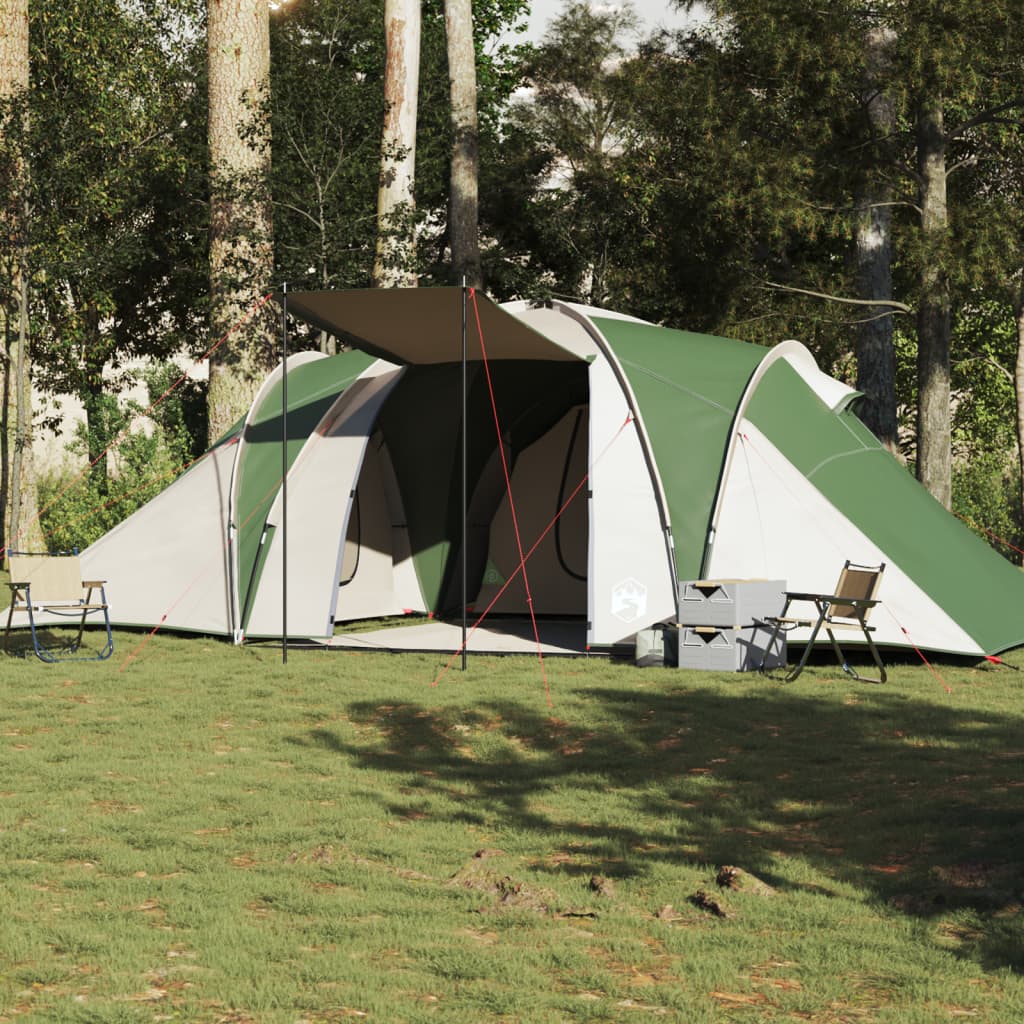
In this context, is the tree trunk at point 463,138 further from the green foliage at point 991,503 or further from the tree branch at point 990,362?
the tree branch at point 990,362

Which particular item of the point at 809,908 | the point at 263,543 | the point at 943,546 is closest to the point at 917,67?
the point at 943,546

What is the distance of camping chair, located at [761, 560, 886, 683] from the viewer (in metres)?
8.31

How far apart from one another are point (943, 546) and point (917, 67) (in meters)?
6.98

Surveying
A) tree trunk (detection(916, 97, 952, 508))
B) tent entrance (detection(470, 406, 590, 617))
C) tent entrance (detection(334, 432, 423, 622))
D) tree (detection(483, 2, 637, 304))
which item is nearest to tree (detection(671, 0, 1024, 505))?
tree trunk (detection(916, 97, 952, 508))

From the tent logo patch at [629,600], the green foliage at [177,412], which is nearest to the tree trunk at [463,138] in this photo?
the green foliage at [177,412]

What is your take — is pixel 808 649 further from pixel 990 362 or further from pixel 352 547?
pixel 990 362

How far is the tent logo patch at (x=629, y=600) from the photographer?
9.32 metres

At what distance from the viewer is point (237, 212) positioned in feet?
49.8

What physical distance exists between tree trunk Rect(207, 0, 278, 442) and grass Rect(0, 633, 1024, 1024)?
7.03m

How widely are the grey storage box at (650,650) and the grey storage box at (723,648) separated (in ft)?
0.32

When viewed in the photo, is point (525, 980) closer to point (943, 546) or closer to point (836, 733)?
point (836, 733)

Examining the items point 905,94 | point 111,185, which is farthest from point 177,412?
point 905,94

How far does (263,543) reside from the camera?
10.0m

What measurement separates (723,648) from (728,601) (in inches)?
13.0
